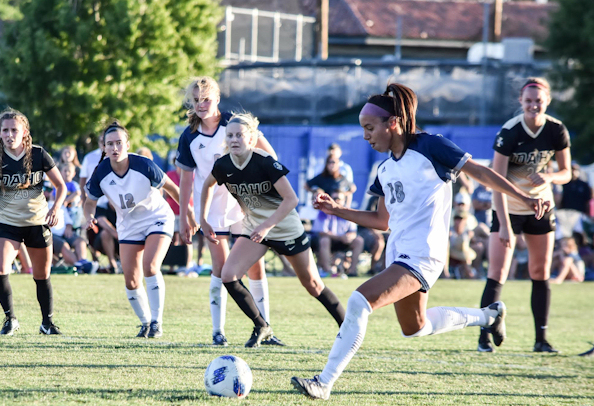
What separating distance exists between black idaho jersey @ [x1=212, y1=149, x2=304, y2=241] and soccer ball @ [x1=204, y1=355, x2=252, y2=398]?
5.58 feet

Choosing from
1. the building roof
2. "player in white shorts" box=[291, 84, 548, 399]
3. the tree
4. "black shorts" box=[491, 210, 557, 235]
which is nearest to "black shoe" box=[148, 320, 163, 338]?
"player in white shorts" box=[291, 84, 548, 399]

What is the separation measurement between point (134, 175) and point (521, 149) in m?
3.31

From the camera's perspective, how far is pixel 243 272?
20.3ft

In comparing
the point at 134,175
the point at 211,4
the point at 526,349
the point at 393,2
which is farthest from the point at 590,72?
the point at 393,2

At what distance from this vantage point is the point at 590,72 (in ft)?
80.6

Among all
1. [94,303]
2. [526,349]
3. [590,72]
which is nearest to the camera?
[526,349]

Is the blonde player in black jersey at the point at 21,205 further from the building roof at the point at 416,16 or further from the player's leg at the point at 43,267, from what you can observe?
the building roof at the point at 416,16

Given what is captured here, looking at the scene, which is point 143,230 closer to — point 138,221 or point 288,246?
point 138,221

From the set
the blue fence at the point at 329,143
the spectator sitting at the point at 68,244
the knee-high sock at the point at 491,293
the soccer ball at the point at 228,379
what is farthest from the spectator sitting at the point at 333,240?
the soccer ball at the point at 228,379

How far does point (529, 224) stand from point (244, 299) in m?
2.57

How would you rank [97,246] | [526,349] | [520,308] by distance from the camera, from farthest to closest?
1. [97,246]
2. [520,308]
3. [526,349]

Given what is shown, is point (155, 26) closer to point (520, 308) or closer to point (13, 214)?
point (520, 308)

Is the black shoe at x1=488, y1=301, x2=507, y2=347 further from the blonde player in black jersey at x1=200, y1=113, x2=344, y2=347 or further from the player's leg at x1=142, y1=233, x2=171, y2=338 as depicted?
the player's leg at x1=142, y1=233, x2=171, y2=338

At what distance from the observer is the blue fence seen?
18.3 m
